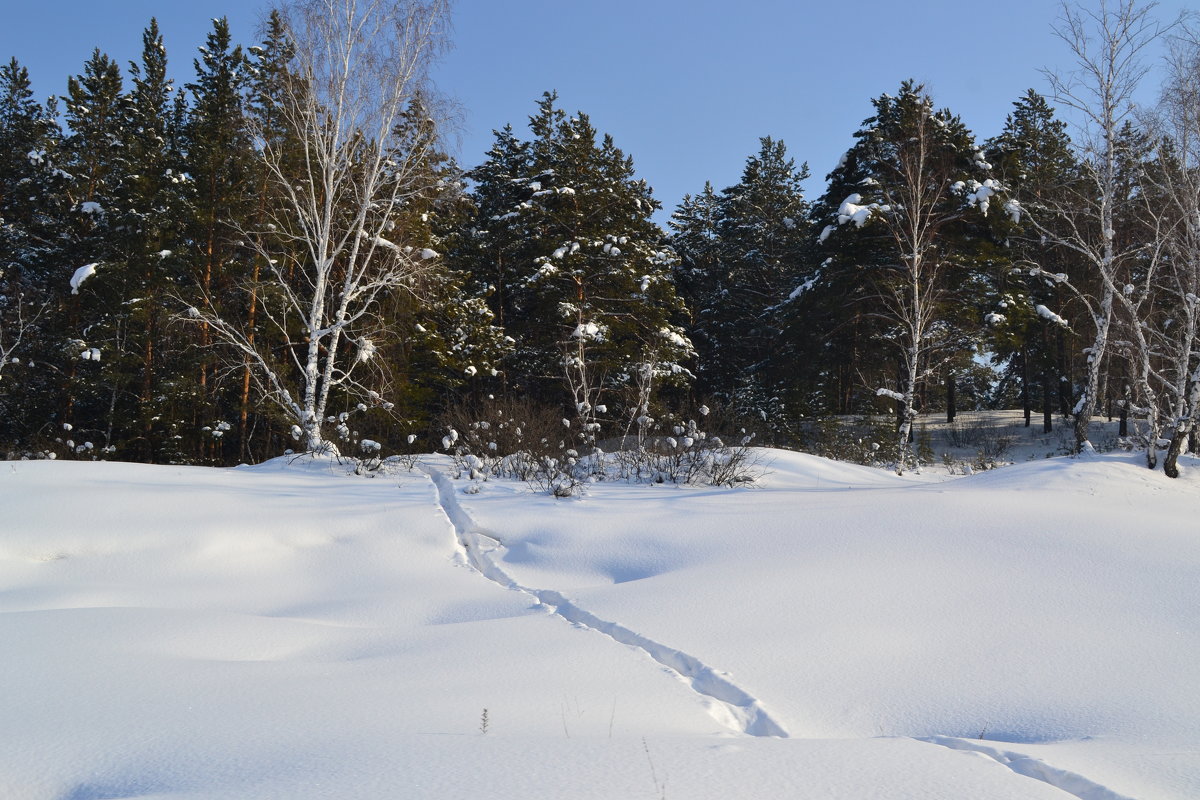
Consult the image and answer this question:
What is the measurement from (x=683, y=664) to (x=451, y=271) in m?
17.7

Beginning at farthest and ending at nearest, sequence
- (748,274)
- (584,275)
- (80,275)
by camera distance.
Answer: (748,274)
(584,275)
(80,275)

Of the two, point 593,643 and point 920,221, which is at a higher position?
point 920,221

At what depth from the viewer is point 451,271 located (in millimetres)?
20219

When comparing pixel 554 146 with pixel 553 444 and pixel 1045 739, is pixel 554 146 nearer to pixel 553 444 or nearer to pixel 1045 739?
pixel 553 444

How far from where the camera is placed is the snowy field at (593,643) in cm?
230

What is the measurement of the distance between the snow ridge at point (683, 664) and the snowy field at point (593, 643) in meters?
0.03

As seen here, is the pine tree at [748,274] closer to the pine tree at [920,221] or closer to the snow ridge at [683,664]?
the pine tree at [920,221]

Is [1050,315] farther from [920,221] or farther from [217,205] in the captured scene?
[217,205]

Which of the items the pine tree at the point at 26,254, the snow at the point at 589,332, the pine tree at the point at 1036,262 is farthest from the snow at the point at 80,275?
the pine tree at the point at 1036,262

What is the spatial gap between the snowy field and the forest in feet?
16.3

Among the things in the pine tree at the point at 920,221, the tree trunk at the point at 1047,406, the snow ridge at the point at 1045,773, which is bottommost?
the snow ridge at the point at 1045,773

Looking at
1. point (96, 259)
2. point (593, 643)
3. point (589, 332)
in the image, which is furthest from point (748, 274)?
point (593, 643)

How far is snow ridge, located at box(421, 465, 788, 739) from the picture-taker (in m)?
3.23

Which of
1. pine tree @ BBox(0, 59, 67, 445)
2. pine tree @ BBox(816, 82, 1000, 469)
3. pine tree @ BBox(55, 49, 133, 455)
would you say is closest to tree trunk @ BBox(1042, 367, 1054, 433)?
pine tree @ BBox(816, 82, 1000, 469)
